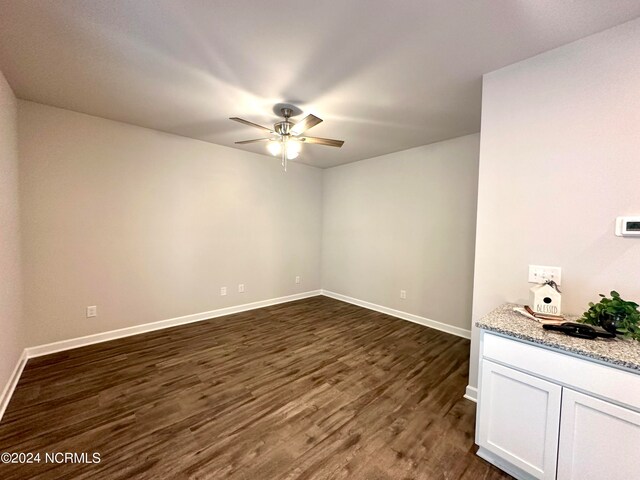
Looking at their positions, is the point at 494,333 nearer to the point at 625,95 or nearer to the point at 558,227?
the point at 558,227

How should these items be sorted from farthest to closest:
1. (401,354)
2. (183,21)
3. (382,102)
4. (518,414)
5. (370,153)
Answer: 1. (370,153)
2. (401,354)
3. (382,102)
4. (183,21)
5. (518,414)

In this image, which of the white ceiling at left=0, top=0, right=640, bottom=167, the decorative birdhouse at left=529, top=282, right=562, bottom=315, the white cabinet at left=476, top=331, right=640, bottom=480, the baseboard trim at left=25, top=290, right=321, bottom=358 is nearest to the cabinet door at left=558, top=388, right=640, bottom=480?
the white cabinet at left=476, top=331, right=640, bottom=480

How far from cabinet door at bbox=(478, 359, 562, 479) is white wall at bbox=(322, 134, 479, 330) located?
2078 mm

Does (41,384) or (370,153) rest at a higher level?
(370,153)

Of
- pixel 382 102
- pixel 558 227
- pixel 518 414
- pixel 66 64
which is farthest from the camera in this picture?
pixel 382 102

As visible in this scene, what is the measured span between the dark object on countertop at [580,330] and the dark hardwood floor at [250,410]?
0.93 meters

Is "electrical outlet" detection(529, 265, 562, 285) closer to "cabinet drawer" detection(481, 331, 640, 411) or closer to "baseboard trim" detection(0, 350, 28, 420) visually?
"cabinet drawer" detection(481, 331, 640, 411)

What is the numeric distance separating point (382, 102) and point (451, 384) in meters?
2.76

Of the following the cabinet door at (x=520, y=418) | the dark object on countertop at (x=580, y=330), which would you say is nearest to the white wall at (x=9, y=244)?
the cabinet door at (x=520, y=418)

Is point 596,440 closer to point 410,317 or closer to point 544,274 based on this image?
point 544,274

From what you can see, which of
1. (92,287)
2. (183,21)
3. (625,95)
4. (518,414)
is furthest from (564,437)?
(92,287)

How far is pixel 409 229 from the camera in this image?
398cm

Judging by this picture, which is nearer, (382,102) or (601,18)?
(601,18)

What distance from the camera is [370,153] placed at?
4207mm
